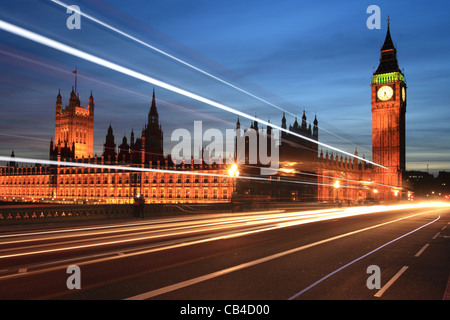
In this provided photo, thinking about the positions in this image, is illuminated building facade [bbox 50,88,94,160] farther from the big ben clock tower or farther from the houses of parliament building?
the big ben clock tower

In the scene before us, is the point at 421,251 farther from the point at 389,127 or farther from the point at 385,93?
the point at 385,93

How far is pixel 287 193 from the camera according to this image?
8819 centimetres

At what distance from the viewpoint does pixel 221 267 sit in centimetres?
1054

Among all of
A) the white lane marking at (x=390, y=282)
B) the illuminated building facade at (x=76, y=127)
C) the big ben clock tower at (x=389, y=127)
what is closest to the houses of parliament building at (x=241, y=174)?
the big ben clock tower at (x=389, y=127)

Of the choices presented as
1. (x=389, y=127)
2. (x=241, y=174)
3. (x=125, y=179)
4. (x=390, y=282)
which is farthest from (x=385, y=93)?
(x=390, y=282)

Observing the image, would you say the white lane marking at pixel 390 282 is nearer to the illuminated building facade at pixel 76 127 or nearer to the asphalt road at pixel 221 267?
the asphalt road at pixel 221 267

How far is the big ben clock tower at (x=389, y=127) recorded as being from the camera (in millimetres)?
122312

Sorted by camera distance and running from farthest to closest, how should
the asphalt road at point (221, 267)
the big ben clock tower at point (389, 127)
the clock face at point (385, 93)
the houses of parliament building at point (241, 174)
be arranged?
the clock face at point (385, 93) < the big ben clock tower at point (389, 127) < the houses of parliament building at point (241, 174) < the asphalt road at point (221, 267)

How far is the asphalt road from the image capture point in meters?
8.04

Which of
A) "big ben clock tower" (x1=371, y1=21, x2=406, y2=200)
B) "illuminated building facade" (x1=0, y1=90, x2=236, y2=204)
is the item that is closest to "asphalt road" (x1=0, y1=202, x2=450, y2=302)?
"illuminated building facade" (x1=0, y1=90, x2=236, y2=204)

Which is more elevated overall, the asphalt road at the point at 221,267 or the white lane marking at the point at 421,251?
the asphalt road at the point at 221,267
